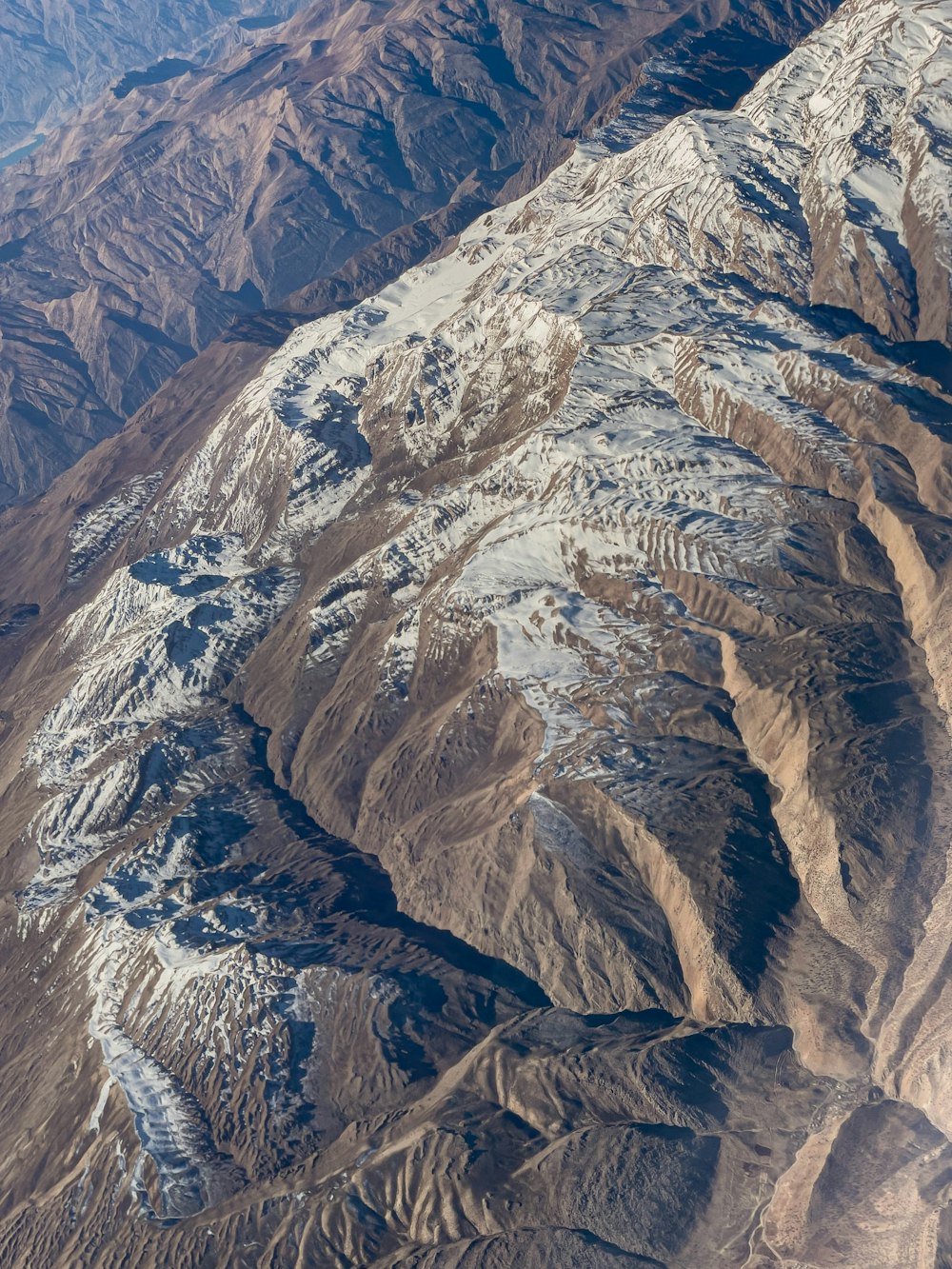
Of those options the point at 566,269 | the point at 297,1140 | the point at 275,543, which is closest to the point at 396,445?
the point at 275,543

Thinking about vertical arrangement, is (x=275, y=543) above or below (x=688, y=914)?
above

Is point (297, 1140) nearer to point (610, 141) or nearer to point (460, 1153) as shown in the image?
point (460, 1153)

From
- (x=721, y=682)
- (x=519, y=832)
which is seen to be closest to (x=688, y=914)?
(x=519, y=832)

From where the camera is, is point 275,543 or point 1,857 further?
point 275,543

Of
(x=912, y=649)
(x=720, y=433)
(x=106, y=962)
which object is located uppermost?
(x=106, y=962)

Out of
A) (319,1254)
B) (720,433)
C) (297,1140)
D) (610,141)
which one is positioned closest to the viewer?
(319,1254)

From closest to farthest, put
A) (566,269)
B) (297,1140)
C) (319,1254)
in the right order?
(319,1254)
(297,1140)
(566,269)

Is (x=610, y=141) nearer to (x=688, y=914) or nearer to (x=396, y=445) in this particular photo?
(x=396, y=445)
